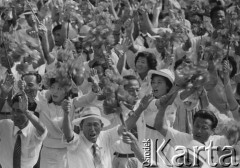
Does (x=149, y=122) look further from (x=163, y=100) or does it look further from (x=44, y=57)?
(x=44, y=57)

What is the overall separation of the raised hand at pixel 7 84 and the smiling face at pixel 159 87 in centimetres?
146

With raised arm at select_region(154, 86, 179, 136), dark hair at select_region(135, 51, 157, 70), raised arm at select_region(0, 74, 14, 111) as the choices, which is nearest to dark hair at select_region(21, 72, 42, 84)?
raised arm at select_region(0, 74, 14, 111)

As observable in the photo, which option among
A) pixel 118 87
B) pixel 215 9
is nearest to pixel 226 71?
pixel 118 87

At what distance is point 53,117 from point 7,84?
0.61 meters

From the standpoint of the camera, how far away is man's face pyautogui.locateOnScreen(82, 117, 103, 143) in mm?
6918

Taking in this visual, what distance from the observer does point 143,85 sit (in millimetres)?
Answer: 8320

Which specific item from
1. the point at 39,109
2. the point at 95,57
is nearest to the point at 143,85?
the point at 95,57

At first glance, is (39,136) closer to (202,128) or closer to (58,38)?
(202,128)

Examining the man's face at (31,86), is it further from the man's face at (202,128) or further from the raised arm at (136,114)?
the man's face at (202,128)

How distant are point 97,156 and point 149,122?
2.87 ft

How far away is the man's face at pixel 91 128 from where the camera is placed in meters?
6.92

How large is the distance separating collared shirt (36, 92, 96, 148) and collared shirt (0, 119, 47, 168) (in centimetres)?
30

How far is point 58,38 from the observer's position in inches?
388

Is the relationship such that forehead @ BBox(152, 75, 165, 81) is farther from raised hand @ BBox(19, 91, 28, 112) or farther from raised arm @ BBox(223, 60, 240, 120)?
raised hand @ BBox(19, 91, 28, 112)
